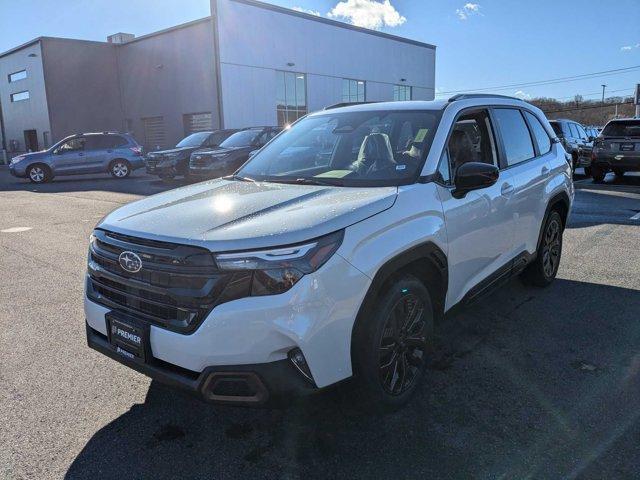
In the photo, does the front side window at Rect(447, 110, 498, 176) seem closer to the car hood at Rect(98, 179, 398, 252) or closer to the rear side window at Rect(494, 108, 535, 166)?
the rear side window at Rect(494, 108, 535, 166)

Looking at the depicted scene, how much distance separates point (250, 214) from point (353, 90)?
32703 millimetres

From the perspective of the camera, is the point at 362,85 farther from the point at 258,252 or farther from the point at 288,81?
the point at 258,252

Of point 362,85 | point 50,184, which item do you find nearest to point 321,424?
point 50,184

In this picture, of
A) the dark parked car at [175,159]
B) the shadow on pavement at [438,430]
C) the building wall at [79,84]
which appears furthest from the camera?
the building wall at [79,84]

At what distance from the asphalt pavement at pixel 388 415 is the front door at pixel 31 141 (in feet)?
120

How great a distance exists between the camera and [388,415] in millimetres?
3004

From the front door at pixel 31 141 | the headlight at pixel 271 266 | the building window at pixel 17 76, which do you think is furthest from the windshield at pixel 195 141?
the building window at pixel 17 76

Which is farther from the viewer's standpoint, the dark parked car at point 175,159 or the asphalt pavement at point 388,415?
the dark parked car at point 175,159

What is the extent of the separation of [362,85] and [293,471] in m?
34.0

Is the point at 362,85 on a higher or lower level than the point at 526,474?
higher

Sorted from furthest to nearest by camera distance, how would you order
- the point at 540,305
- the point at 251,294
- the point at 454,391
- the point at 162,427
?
the point at 540,305
the point at 454,391
the point at 162,427
the point at 251,294

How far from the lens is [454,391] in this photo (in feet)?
10.8

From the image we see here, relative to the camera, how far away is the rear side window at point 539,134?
16.4ft

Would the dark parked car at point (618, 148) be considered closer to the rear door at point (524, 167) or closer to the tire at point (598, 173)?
the tire at point (598, 173)
